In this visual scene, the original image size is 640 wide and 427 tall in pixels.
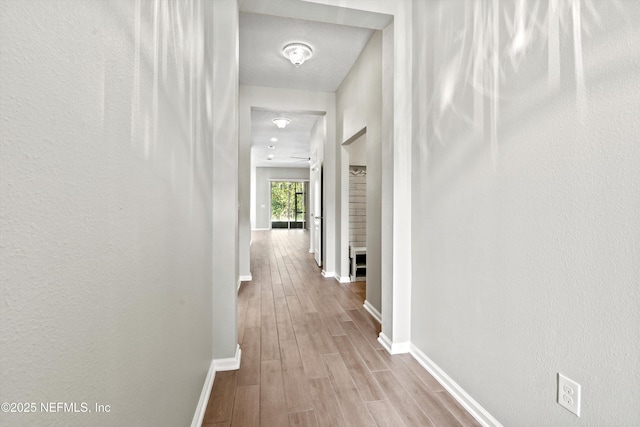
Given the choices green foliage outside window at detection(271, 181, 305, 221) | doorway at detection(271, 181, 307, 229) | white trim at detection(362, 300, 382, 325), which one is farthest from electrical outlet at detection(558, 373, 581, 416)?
green foliage outside window at detection(271, 181, 305, 221)

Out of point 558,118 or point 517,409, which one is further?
point 517,409

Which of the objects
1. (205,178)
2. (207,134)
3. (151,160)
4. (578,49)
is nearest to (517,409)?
(578,49)

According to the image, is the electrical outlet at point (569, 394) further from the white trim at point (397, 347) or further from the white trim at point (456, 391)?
the white trim at point (397, 347)

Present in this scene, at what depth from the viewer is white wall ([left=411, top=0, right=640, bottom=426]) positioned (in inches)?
39.1

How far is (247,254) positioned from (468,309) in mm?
3449

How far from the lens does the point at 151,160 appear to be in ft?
2.90

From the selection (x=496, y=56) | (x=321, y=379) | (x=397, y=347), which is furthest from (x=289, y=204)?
(x=496, y=56)

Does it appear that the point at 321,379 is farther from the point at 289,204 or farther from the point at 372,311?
the point at 289,204

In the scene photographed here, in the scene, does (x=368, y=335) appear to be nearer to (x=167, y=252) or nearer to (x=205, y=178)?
(x=205, y=178)

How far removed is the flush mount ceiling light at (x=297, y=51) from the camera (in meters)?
3.19

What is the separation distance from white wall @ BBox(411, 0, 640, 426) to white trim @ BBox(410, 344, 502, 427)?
0.12 ft

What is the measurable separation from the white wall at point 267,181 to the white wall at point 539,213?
36.7 ft

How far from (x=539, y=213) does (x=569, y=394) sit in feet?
2.29

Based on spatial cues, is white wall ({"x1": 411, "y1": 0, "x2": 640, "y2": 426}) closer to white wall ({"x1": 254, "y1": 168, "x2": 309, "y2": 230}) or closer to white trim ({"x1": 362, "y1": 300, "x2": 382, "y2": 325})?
white trim ({"x1": 362, "y1": 300, "x2": 382, "y2": 325})
